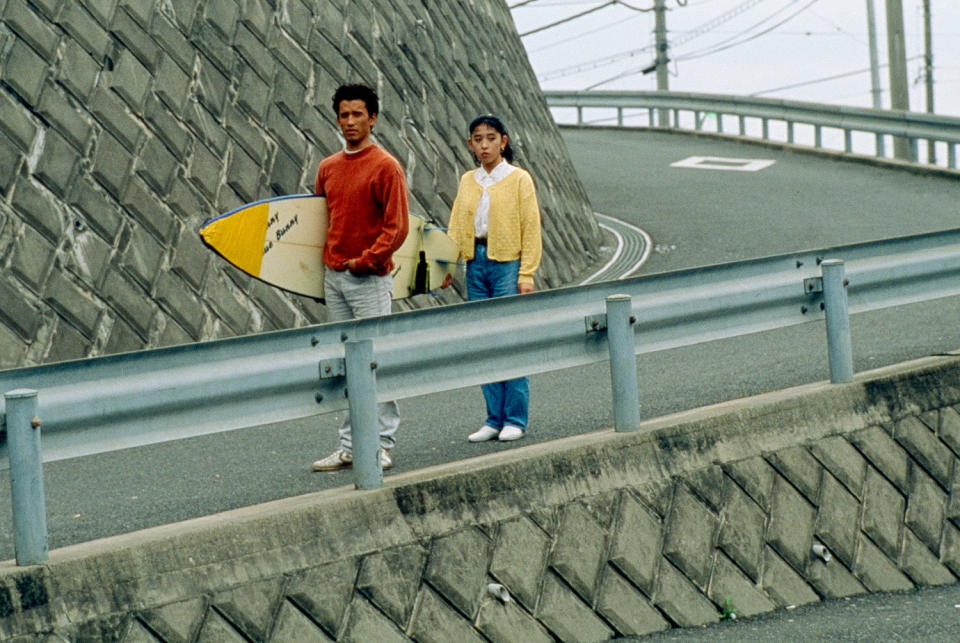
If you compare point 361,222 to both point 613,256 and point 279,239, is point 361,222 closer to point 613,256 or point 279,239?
point 279,239

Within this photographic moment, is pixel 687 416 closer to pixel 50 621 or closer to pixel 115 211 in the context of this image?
pixel 50 621

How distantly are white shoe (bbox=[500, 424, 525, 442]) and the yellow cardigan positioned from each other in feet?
2.55

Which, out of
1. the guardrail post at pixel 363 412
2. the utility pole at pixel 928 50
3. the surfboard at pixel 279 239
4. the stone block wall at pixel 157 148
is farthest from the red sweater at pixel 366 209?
the utility pole at pixel 928 50

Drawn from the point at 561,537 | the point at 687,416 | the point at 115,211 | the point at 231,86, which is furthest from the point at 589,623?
the point at 231,86

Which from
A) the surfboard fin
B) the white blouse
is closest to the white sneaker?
Result: the surfboard fin

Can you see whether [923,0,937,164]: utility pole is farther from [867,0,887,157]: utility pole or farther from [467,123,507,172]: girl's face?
[467,123,507,172]: girl's face

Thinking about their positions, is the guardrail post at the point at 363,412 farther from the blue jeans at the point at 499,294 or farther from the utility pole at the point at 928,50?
the utility pole at the point at 928,50

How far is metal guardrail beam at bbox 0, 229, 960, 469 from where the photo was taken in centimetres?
505

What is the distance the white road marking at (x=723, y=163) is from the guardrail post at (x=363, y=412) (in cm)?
1840

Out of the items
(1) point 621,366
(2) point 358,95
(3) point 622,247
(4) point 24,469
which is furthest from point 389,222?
(3) point 622,247

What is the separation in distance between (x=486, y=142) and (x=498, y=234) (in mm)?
485

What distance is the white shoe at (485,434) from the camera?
772 cm

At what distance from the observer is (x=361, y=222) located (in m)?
6.95

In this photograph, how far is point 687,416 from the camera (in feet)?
21.5
